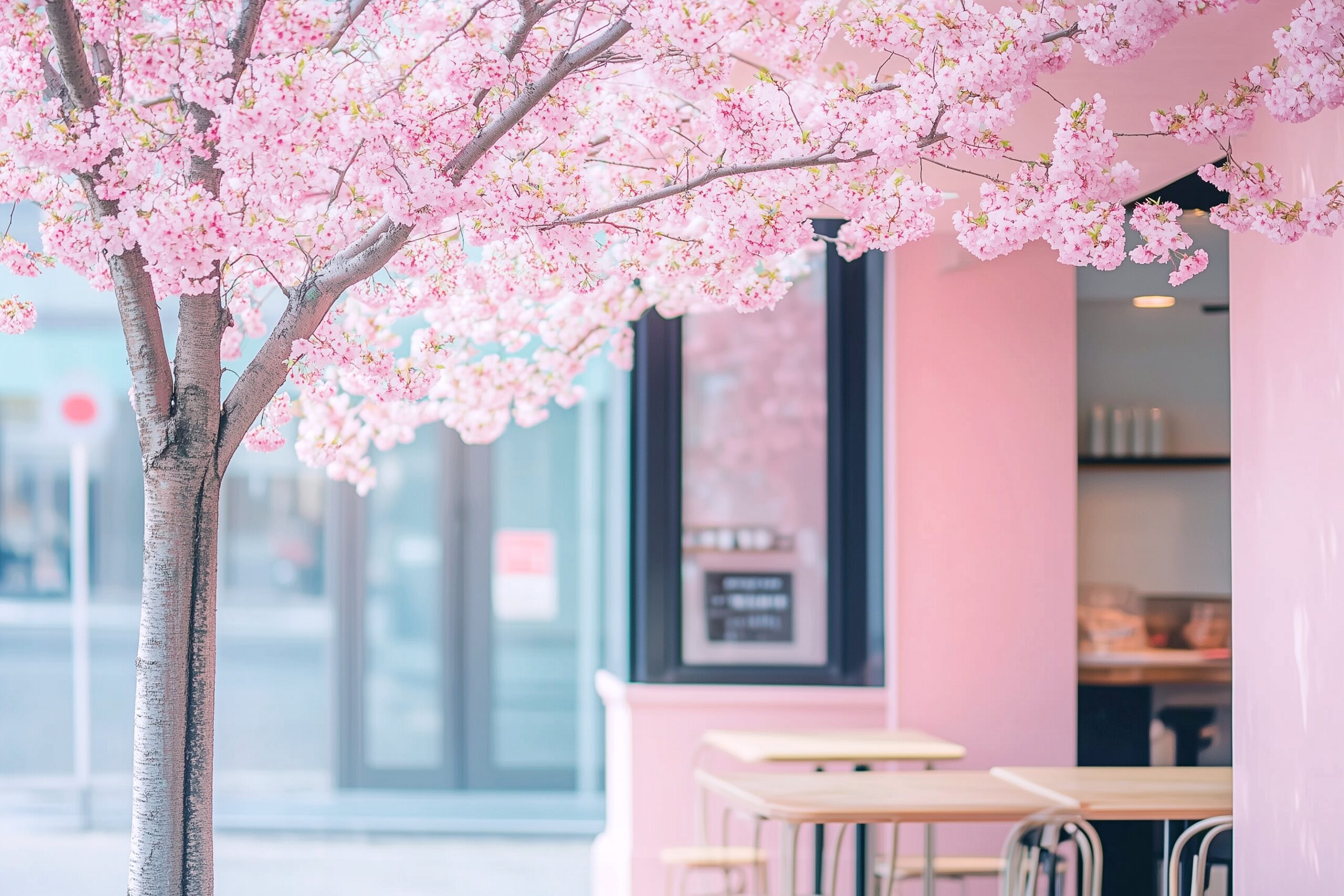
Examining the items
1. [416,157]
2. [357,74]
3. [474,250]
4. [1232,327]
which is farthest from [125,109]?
[474,250]

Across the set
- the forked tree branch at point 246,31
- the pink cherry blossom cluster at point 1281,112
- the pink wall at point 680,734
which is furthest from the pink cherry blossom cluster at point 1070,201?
the pink wall at point 680,734

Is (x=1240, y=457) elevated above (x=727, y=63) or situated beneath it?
situated beneath

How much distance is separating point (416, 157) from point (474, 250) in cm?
504

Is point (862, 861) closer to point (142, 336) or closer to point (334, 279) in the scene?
point (334, 279)

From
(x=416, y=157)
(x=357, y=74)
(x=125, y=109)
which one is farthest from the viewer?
(x=357, y=74)

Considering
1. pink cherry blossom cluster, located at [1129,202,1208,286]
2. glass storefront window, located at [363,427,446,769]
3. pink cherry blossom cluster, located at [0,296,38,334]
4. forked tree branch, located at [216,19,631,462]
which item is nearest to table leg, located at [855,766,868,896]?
pink cherry blossom cluster, located at [1129,202,1208,286]

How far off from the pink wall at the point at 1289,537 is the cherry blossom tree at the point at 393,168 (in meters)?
0.55

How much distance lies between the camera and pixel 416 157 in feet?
6.91

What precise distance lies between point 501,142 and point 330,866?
452 centimetres

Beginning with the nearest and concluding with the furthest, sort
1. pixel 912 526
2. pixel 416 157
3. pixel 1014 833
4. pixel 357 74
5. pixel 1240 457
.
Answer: pixel 416 157, pixel 357 74, pixel 1240 457, pixel 1014 833, pixel 912 526

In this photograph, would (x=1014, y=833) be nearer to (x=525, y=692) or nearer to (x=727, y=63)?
(x=727, y=63)

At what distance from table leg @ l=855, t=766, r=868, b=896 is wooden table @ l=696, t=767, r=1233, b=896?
0.56 ft

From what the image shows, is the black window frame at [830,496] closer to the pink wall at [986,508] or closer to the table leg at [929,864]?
the pink wall at [986,508]

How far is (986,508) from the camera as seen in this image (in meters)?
5.11
